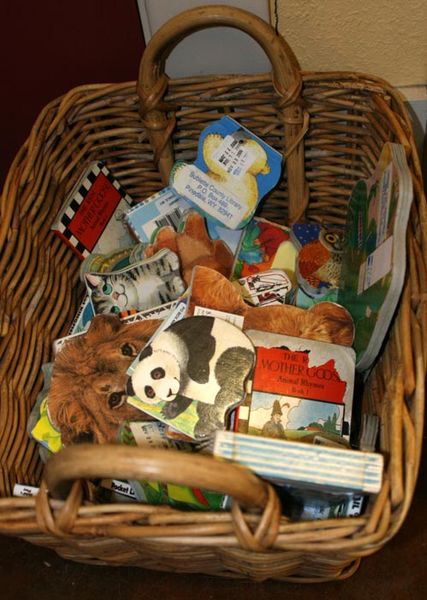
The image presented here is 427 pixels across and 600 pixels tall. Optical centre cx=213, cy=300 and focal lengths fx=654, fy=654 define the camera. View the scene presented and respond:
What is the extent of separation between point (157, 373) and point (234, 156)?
331 millimetres

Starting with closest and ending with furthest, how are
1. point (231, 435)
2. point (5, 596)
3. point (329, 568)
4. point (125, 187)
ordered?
point (231, 435)
point (329, 568)
point (5, 596)
point (125, 187)

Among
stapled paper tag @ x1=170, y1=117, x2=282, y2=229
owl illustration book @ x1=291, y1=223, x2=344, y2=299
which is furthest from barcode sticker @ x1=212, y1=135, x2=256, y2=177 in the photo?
owl illustration book @ x1=291, y1=223, x2=344, y2=299

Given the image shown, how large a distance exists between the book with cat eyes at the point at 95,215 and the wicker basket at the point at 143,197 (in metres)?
0.02

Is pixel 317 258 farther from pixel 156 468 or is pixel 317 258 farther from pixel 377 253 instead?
pixel 156 468

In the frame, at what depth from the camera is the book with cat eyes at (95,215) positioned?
880mm

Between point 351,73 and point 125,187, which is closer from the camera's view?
point 351,73

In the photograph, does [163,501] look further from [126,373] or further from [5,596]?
[5,596]

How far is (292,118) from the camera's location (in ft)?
2.72

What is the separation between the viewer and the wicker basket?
1.77 ft

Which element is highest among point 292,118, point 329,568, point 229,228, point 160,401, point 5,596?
point 292,118

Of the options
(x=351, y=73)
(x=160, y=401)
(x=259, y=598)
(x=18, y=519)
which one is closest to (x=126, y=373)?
(x=160, y=401)

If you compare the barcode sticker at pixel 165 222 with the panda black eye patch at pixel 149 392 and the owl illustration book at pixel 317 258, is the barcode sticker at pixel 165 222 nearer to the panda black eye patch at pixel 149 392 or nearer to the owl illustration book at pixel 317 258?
the owl illustration book at pixel 317 258

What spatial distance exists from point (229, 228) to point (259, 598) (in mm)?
465

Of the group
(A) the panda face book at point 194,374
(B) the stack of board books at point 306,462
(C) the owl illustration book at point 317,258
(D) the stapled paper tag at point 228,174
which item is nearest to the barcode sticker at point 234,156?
(D) the stapled paper tag at point 228,174
